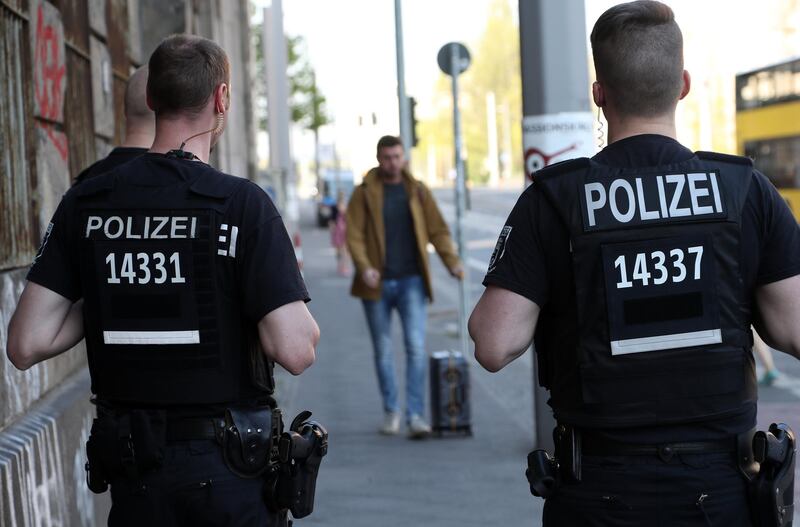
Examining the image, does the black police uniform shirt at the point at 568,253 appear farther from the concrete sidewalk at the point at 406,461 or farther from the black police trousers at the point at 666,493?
the concrete sidewalk at the point at 406,461

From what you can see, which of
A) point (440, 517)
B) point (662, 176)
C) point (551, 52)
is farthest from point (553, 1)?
point (662, 176)

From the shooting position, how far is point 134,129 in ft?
14.3

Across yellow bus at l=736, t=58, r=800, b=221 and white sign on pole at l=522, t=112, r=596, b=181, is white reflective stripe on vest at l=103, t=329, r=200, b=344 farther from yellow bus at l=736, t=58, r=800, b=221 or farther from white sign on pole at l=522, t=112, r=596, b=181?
yellow bus at l=736, t=58, r=800, b=221

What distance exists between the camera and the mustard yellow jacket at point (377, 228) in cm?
859

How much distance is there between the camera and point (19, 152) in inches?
207

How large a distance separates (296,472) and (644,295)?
969 millimetres

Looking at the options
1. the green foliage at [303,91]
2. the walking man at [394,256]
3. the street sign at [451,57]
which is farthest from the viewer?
the green foliage at [303,91]

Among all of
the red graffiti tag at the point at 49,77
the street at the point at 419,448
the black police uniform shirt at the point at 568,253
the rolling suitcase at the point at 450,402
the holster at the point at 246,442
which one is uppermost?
the red graffiti tag at the point at 49,77

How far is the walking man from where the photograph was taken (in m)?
8.58

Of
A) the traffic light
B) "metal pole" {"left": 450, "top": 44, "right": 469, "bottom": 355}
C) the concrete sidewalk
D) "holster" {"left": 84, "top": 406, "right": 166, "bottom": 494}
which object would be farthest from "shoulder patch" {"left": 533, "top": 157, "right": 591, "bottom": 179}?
the traffic light

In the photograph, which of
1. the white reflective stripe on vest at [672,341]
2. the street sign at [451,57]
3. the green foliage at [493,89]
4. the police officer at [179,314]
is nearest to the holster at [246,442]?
the police officer at [179,314]

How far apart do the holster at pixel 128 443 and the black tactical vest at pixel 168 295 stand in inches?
1.9

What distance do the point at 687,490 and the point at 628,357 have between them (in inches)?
12.2

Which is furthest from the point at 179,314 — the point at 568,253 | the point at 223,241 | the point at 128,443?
the point at 568,253
